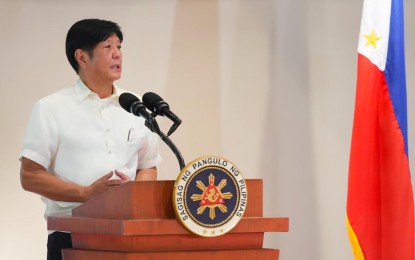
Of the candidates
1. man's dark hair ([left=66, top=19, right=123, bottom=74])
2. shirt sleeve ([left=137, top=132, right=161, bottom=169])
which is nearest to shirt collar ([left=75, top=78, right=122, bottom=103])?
man's dark hair ([left=66, top=19, right=123, bottom=74])

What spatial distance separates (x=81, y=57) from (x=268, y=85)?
54.5 inches

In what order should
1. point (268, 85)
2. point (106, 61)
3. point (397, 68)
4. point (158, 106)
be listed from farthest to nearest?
point (268, 85)
point (397, 68)
point (106, 61)
point (158, 106)

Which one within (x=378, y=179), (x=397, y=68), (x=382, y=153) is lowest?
(x=378, y=179)

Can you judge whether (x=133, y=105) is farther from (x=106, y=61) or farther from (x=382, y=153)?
(x=382, y=153)

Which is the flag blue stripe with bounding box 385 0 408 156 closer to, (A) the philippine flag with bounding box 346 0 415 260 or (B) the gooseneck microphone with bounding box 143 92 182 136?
(A) the philippine flag with bounding box 346 0 415 260

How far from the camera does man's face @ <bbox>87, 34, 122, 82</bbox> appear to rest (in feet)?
10.7

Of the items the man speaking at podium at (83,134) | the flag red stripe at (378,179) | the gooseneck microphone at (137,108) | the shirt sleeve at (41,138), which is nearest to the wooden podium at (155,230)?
the gooseneck microphone at (137,108)

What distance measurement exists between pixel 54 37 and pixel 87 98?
998mm

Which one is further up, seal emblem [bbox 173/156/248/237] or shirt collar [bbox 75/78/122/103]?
shirt collar [bbox 75/78/122/103]

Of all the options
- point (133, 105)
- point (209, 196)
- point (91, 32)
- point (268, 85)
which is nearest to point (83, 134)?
point (91, 32)

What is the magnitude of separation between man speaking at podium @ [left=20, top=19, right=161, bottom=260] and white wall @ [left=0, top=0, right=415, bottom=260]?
2.98ft

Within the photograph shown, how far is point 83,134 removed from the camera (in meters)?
3.19

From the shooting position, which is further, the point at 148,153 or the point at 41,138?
the point at 148,153

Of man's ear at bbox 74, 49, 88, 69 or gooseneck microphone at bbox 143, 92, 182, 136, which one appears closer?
gooseneck microphone at bbox 143, 92, 182, 136
